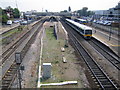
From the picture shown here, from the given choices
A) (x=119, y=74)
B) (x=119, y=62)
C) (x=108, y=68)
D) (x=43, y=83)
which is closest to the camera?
(x=43, y=83)

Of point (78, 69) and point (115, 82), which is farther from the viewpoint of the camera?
point (78, 69)

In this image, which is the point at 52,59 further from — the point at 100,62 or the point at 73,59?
the point at 100,62

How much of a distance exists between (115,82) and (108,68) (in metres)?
2.82

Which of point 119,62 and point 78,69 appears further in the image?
point 119,62

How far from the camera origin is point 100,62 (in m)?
15.1

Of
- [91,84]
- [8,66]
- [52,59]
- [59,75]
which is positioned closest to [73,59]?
[52,59]

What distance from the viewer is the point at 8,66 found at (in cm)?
1395

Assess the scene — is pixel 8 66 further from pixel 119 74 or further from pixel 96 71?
pixel 119 74

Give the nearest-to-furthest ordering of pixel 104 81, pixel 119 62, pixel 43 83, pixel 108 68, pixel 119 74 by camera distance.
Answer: pixel 43 83 → pixel 104 81 → pixel 119 74 → pixel 108 68 → pixel 119 62

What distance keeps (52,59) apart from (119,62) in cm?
717

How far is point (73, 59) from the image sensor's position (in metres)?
15.8

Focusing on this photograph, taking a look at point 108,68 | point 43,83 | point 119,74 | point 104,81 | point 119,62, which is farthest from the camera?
point 119,62

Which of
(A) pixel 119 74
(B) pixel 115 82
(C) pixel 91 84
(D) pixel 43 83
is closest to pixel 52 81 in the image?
(D) pixel 43 83

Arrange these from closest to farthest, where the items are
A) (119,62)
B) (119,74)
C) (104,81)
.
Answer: (104,81) < (119,74) < (119,62)
